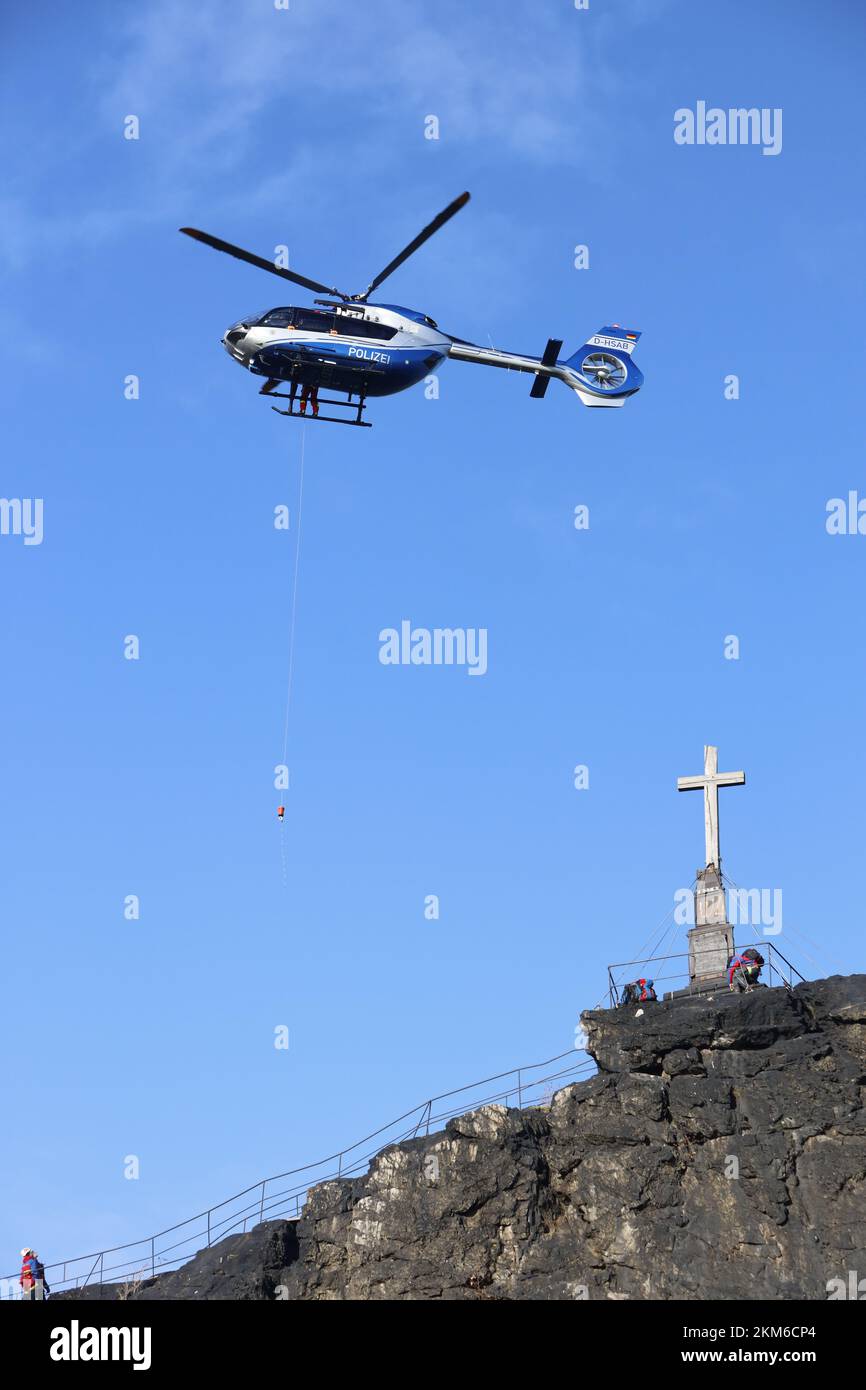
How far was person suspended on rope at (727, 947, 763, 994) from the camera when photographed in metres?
39.7

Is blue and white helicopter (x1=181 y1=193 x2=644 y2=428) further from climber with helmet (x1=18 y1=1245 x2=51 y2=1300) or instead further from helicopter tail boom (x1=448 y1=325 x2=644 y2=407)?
climber with helmet (x1=18 y1=1245 x2=51 y2=1300)

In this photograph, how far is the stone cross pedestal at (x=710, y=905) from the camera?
4075 centimetres

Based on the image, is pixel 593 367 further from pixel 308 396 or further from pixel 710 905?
pixel 710 905

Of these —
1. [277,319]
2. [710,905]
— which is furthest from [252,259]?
[710,905]

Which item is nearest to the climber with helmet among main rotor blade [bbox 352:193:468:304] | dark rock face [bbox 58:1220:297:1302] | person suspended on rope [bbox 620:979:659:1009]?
dark rock face [bbox 58:1220:297:1302]

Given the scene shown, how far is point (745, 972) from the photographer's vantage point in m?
Result: 39.8

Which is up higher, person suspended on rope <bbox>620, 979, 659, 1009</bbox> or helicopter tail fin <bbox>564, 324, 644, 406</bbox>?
helicopter tail fin <bbox>564, 324, 644, 406</bbox>

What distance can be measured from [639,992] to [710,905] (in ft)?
8.84

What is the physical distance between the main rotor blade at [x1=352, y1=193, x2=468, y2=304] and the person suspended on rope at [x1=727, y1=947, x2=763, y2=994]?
63.7 feet

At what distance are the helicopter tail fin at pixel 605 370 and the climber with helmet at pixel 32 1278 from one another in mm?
28675
